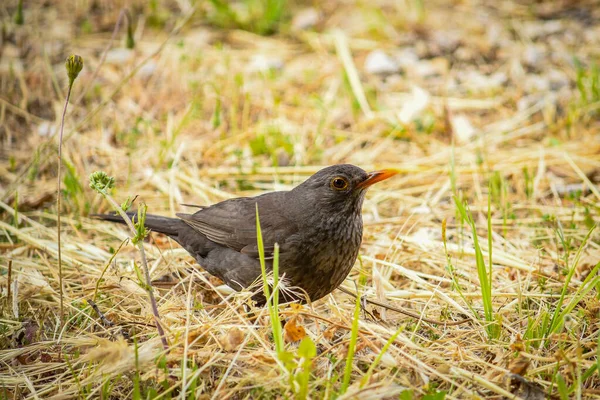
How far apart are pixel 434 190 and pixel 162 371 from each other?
315 cm

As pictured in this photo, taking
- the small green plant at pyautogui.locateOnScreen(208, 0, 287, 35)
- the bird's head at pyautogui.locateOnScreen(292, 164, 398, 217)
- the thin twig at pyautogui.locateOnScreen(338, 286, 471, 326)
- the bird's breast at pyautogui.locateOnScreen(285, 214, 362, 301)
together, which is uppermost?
the small green plant at pyautogui.locateOnScreen(208, 0, 287, 35)

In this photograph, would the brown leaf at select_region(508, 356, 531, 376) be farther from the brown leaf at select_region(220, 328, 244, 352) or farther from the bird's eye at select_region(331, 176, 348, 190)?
the bird's eye at select_region(331, 176, 348, 190)

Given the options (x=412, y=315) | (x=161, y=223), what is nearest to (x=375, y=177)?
(x=412, y=315)

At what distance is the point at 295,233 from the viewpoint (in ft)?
11.5

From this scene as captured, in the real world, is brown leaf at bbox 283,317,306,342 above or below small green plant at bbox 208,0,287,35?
below

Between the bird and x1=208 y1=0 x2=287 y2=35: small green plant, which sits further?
x1=208 y1=0 x2=287 y2=35: small green plant

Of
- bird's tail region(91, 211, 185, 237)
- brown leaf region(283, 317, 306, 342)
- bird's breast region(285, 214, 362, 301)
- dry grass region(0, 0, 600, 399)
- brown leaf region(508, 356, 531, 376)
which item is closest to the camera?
brown leaf region(508, 356, 531, 376)

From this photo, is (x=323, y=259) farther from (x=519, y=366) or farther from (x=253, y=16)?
(x=253, y=16)

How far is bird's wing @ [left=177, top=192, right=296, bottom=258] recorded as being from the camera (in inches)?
140

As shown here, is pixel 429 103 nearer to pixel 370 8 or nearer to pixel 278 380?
pixel 370 8

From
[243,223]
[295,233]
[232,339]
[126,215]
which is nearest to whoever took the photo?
[126,215]

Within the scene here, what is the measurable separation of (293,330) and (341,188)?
96cm

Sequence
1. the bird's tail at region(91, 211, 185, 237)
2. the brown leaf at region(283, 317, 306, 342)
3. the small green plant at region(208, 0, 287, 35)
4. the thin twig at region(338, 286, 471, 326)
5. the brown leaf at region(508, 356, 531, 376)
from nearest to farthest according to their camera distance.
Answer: the brown leaf at region(508, 356, 531, 376) < the brown leaf at region(283, 317, 306, 342) < the thin twig at region(338, 286, 471, 326) < the bird's tail at region(91, 211, 185, 237) < the small green plant at region(208, 0, 287, 35)

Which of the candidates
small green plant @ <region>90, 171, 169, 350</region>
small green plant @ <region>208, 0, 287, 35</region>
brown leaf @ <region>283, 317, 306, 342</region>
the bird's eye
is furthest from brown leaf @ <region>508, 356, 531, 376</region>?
small green plant @ <region>208, 0, 287, 35</region>
